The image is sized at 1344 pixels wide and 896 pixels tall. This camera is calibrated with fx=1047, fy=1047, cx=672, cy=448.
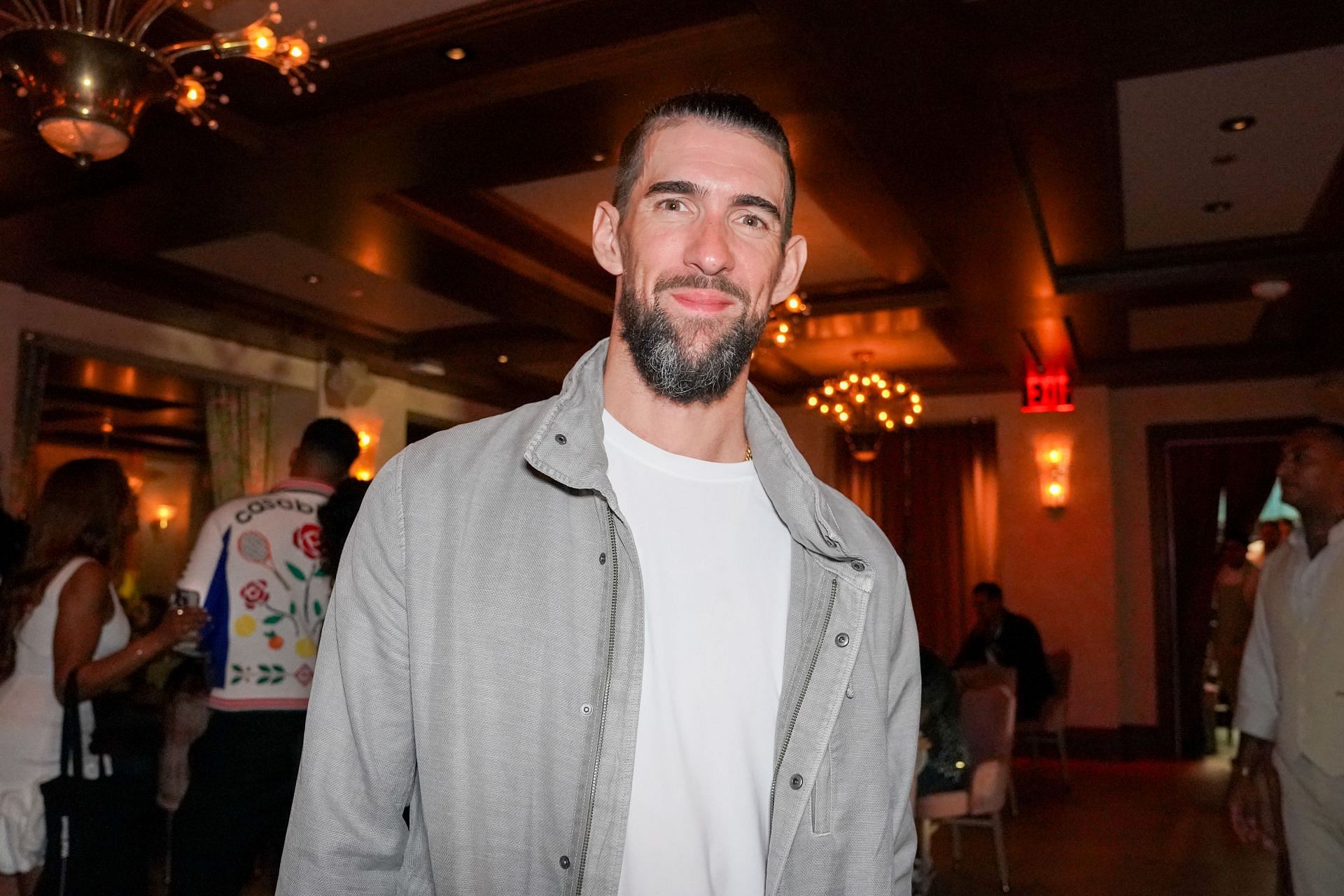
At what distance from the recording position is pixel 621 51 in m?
4.00

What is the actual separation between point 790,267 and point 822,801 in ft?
2.69

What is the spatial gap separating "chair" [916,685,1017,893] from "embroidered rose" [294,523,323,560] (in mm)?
3095

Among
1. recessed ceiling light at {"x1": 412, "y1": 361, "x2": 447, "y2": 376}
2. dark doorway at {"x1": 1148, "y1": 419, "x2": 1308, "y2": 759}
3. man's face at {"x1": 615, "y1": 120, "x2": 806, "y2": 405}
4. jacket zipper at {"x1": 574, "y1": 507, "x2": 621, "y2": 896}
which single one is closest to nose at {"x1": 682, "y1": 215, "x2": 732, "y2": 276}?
man's face at {"x1": 615, "y1": 120, "x2": 806, "y2": 405}

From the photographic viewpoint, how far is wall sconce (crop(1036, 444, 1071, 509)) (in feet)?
32.6

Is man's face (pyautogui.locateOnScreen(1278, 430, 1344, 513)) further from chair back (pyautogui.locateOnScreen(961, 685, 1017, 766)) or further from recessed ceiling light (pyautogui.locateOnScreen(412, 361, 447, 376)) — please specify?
recessed ceiling light (pyautogui.locateOnScreen(412, 361, 447, 376))

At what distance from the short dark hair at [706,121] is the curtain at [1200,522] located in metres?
9.54

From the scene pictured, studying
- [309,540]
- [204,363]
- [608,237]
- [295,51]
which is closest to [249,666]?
[309,540]

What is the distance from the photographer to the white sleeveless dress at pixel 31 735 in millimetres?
3074

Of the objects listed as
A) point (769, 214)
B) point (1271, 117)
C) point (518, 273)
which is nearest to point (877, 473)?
point (518, 273)

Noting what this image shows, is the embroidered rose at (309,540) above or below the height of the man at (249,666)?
above

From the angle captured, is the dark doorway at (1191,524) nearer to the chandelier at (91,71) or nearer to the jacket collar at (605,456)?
the chandelier at (91,71)

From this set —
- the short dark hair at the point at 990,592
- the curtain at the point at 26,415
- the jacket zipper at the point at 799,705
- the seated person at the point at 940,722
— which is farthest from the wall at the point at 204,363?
the jacket zipper at the point at 799,705

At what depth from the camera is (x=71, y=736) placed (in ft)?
10.0

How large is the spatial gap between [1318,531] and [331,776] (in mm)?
3300
